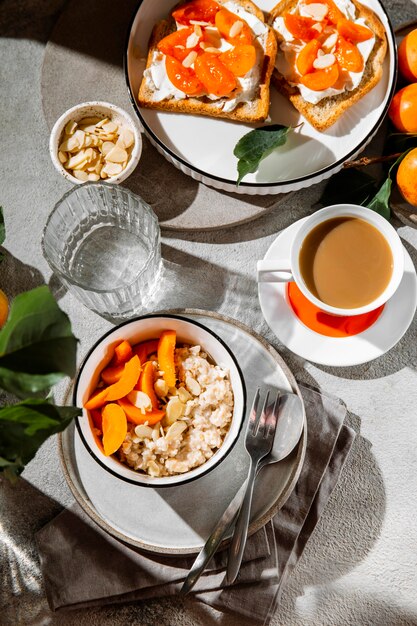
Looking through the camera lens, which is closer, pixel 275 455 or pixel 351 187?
pixel 275 455

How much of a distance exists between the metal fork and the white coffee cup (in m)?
0.20

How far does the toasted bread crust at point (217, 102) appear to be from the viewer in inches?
53.9

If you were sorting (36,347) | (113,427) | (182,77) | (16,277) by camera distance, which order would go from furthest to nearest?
(16,277), (182,77), (113,427), (36,347)

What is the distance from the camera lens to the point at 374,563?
4.69 feet

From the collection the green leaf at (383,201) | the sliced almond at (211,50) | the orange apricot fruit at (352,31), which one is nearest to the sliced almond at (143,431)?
the green leaf at (383,201)

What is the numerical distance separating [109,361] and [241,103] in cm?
54

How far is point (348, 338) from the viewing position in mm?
1349

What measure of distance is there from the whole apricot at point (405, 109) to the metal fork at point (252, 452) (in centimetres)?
56

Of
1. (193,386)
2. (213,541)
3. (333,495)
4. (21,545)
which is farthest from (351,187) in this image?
(21,545)

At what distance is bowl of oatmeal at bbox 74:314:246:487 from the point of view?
4.09ft

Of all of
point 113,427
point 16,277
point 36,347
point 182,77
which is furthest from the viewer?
point 16,277

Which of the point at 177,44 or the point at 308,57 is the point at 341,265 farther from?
the point at 177,44

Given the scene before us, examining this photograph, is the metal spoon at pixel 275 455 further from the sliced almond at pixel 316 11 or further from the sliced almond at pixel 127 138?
the sliced almond at pixel 316 11

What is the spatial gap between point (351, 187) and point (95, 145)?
494 mm
